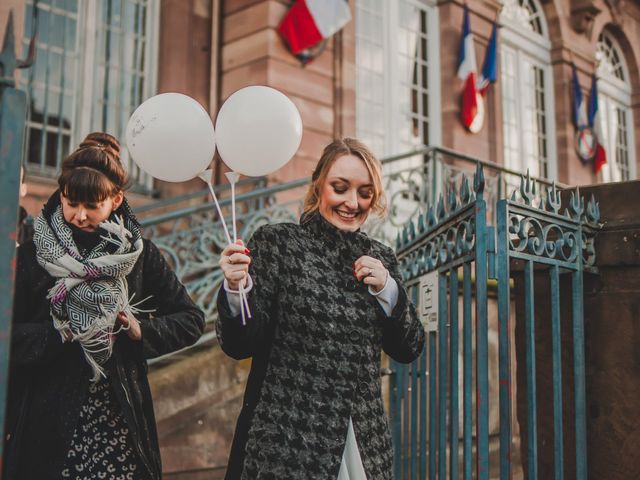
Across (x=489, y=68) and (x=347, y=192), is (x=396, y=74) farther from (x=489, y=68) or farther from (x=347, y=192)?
(x=347, y=192)

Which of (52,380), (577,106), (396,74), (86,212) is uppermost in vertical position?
(577,106)

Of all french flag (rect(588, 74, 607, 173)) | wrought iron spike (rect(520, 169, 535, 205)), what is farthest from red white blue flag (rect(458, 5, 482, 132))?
wrought iron spike (rect(520, 169, 535, 205))

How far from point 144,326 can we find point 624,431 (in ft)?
6.47

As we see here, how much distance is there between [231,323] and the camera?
2.29 metres

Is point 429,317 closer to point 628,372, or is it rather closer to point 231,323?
point 628,372

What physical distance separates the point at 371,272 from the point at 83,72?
7087 millimetres

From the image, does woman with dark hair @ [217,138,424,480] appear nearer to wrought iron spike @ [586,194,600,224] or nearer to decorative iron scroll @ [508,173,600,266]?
decorative iron scroll @ [508,173,600,266]

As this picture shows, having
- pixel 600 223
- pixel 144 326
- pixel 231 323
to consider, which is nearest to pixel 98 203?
pixel 144 326

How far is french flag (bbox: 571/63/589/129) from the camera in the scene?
14.9 metres

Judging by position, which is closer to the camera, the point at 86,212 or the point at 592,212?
the point at 86,212

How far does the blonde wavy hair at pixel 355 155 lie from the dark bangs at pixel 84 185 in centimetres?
70

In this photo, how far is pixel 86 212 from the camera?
8.38ft

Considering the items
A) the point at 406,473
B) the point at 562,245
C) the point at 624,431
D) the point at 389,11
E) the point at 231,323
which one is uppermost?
the point at 389,11

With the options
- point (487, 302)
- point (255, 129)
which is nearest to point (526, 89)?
point (487, 302)
